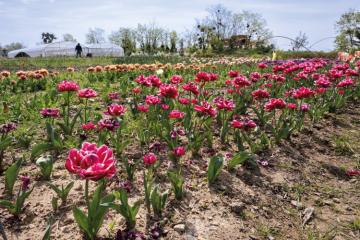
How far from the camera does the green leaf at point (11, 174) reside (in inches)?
106

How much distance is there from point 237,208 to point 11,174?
75.5 inches

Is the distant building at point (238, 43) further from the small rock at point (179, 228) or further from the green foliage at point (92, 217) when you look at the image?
the green foliage at point (92, 217)

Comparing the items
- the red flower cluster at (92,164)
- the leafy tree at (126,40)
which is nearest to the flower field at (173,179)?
the red flower cluster at (92,164)

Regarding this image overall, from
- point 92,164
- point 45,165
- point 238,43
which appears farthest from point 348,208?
point 238,43

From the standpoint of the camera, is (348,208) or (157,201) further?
(348,208)

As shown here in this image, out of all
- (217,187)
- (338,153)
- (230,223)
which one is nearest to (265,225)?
(230,223)

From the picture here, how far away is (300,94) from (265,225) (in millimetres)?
2202

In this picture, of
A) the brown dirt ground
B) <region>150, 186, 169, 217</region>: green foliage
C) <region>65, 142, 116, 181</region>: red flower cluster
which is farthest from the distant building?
<region>65, 142, 116, 181</region>: red flower cluster

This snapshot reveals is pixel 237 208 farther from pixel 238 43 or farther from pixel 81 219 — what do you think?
pixel 238 43

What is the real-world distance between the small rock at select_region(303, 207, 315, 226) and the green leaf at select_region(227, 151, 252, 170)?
2.43 feet

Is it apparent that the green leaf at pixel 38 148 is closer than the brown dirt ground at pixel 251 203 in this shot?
No

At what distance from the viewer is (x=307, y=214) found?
9.75ft

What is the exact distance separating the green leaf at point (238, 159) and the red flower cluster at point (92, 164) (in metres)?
1.82

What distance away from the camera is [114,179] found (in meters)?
3.10
